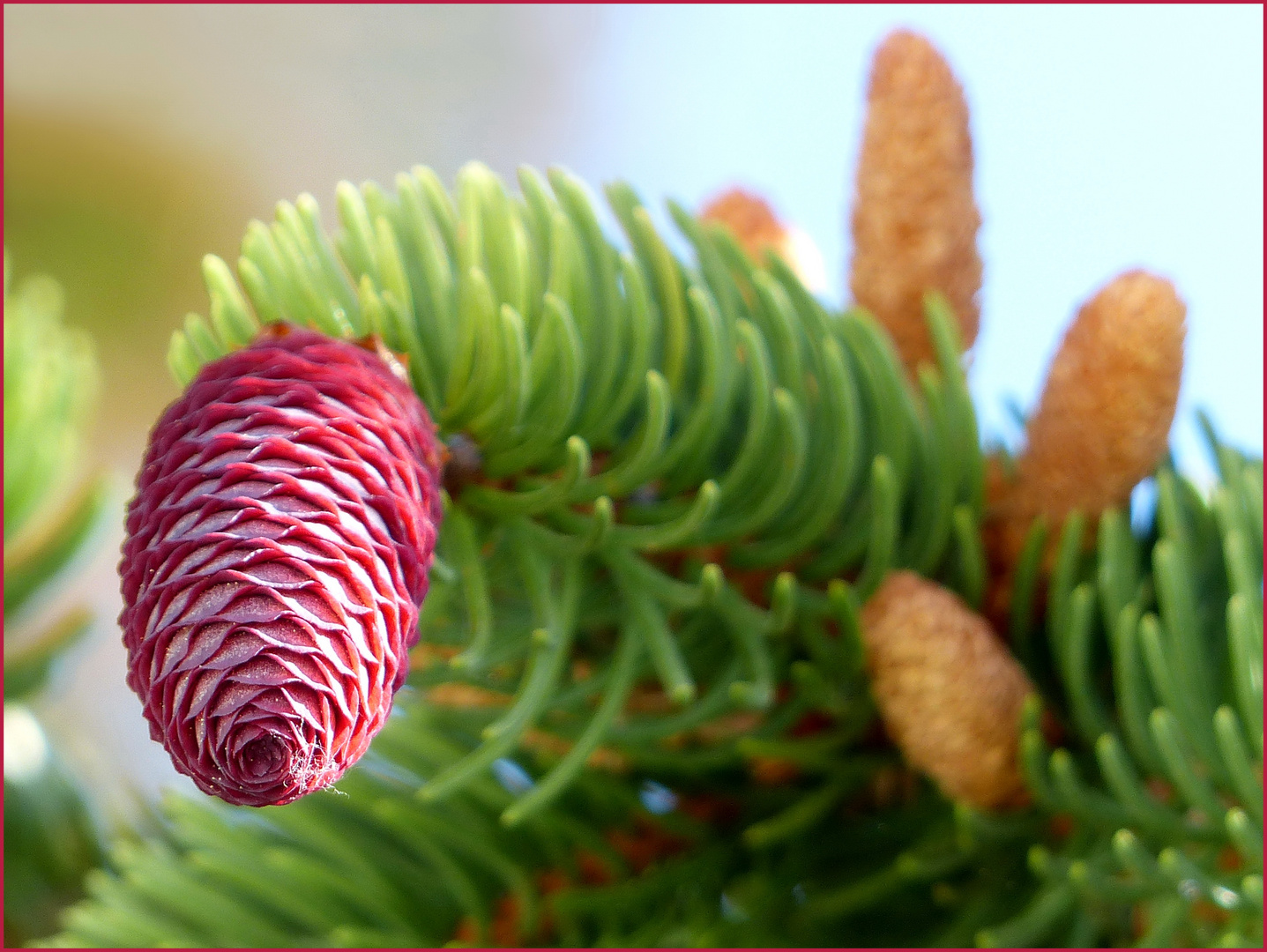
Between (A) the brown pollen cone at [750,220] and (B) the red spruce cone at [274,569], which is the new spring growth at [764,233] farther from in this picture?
(B) the red spruce cone at [274,569]

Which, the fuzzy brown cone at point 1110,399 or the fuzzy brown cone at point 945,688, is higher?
the fuzzy brown cone at point 1110,399

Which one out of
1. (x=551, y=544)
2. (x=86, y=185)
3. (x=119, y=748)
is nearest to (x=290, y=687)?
(x=551, y=544)

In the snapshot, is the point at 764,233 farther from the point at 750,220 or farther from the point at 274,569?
the point at 274,569

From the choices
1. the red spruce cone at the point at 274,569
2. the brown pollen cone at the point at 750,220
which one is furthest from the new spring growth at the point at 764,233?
the red spruce cone at the point at 274,569

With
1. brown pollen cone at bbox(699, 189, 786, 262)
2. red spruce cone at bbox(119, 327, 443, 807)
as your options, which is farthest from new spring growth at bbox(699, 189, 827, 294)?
red spruce cone at bbox(119, 327, 443, 807)

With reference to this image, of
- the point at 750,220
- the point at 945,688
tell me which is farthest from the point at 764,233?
the point at 945,688
